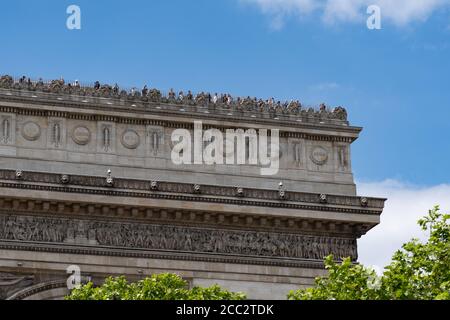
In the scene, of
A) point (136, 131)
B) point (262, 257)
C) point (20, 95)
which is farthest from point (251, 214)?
point (20, 95)

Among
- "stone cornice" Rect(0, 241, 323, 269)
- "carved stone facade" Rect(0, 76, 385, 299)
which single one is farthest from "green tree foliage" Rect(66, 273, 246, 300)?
"stone cornice" Rect(0, 241, 323, 269)

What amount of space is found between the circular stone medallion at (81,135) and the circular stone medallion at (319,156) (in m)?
9.83

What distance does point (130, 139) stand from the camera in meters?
57.3

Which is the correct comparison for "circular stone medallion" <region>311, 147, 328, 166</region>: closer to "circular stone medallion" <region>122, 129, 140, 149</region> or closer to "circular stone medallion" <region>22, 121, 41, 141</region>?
"circular stone medallion" <region>122, 129, 140, 149</region>

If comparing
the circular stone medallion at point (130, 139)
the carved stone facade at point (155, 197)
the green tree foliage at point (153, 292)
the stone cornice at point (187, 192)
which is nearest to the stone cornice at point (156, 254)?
the carved stone facade at point (155, 197)

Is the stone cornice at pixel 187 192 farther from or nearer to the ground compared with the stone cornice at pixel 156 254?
farther from the ground

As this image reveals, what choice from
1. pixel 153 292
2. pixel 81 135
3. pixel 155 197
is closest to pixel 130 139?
pixel 81 135

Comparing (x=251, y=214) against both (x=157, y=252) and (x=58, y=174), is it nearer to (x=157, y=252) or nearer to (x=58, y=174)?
(x=157, y=252)

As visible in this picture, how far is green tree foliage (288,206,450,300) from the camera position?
40.9 metres

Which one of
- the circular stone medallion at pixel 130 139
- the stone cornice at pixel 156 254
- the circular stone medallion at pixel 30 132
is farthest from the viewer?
the circular stone medallion at pixel 130 139

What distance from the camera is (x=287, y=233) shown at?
57.6 metres

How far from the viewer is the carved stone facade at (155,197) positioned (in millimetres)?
54219

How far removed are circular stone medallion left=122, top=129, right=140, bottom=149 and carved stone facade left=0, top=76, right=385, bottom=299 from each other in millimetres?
52

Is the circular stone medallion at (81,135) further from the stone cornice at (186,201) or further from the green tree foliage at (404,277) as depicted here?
the green tree foliage at (404,277)
